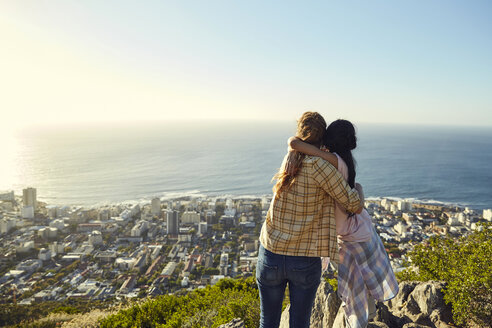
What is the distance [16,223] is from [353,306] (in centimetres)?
2590

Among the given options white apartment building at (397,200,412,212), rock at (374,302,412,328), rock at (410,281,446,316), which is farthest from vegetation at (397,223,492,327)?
white apartment building at (397,200,412,212)

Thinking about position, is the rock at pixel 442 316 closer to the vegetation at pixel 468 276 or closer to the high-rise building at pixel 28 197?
the vegetation at pixel 468 276

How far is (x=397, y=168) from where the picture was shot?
43.8 metres

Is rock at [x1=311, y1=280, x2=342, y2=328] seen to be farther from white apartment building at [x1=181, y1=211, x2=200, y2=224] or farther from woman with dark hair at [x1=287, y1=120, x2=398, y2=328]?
white apartment building at [x1=181, y1=211, x2=200, y2=224]

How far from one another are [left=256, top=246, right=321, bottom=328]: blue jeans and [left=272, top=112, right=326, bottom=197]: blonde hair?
397 mm

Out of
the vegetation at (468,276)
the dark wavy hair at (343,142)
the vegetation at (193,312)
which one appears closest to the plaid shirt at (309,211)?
the dark wavy hair at (343,142)

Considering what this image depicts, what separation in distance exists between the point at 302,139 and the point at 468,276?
3907 millimetres

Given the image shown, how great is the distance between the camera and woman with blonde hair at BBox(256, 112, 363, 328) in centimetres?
157

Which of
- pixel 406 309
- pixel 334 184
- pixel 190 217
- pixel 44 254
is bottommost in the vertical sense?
pixel 44 254

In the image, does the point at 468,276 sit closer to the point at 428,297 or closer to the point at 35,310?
the point at 428,297

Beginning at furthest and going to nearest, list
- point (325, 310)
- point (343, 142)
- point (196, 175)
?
point (196, 175) < point (325, 310) < point (343, 142)

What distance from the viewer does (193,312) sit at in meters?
4.92

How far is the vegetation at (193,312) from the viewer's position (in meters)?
4.12

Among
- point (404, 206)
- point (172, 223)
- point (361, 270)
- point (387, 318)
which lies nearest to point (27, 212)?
point (172, 223)
